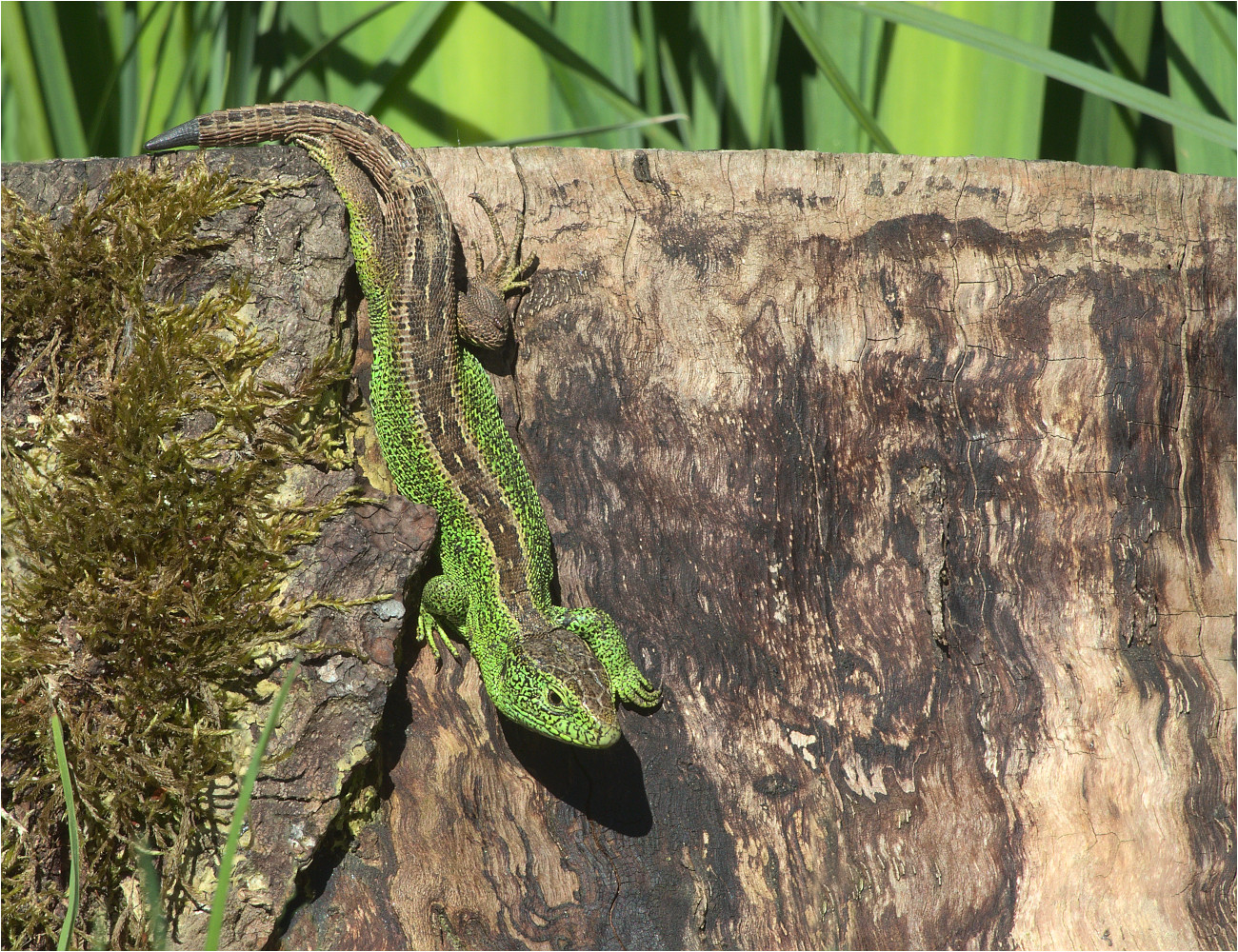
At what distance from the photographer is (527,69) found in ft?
11.4

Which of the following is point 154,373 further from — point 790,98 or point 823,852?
point 790,98

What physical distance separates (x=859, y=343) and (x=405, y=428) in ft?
5.08

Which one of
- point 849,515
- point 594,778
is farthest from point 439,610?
point 849,515

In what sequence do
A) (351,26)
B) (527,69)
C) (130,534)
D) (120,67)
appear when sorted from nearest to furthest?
(130,534) < (351,26) < (120,67) < (527,69)

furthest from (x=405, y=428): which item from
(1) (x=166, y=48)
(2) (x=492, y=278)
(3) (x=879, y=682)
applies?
(1) (x=166, y=48)

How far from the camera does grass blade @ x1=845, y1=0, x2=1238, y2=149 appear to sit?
2.57 meters

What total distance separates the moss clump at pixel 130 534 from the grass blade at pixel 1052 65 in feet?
7.19

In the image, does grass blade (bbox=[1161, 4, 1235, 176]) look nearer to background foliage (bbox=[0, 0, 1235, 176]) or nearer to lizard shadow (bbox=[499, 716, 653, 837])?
background foliage (bbox=[0, 0, 1235, 176])

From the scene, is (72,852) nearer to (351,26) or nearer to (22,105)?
(351,26)

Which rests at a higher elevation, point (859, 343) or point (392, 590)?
point (859, 343)

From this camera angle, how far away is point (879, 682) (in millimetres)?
2494

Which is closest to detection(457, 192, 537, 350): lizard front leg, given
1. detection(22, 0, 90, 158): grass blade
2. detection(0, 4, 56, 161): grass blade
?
detection(22, 0, 90, 158): grass blade

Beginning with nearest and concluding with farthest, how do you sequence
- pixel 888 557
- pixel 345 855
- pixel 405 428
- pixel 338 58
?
1. pixel 345 855
2. pixel 888 557
3. pixel 405 428
4. pixel 338 58

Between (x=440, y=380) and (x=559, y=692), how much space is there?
1112 millimetres
